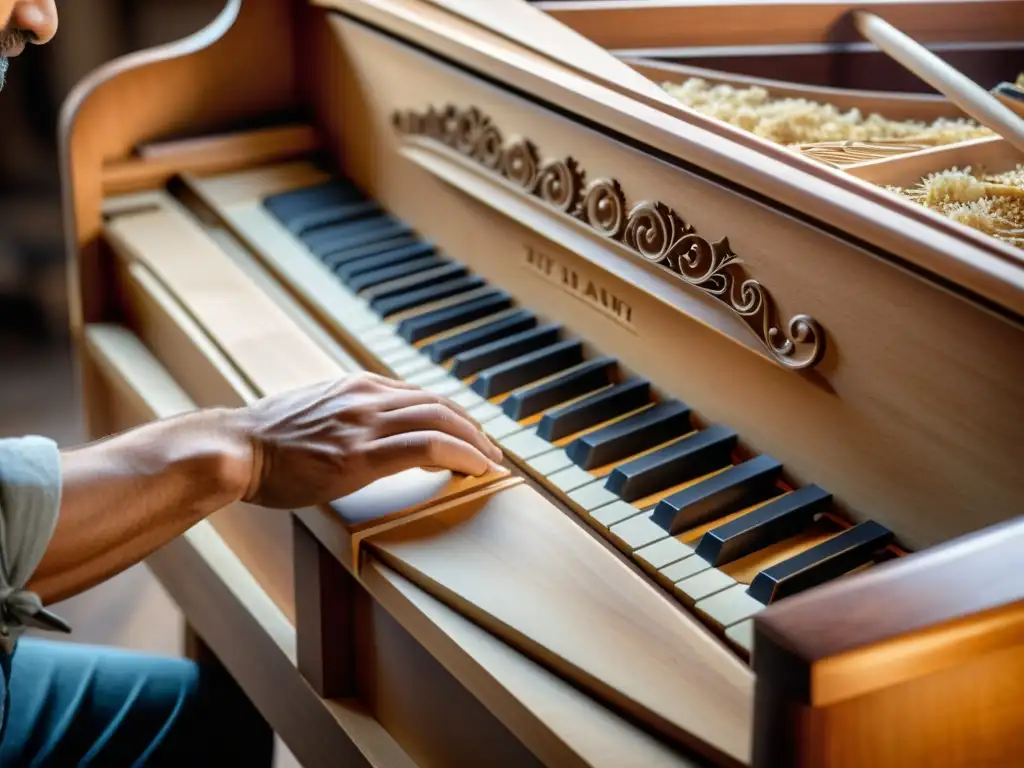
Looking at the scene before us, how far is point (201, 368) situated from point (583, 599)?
715 mm

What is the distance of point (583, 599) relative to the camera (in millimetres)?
1107

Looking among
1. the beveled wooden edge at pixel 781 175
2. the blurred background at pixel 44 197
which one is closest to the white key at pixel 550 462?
the beveled wooden edge at pixel 781 175

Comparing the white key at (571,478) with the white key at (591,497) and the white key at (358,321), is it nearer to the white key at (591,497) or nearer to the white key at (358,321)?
the white key at (591,497)

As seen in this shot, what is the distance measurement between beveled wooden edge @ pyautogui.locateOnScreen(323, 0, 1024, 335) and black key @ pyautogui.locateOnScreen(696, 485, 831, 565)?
0.26 metres

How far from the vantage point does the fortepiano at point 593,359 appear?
98cm

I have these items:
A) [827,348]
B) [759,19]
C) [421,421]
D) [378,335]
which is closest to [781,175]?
[827,348]

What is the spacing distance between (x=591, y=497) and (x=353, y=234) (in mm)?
770

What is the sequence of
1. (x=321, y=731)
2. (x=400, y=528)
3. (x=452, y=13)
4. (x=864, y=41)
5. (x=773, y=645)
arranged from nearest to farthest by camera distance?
1. (x=773, y=645)
2. (x=400, y=528)
3. (x=321, y=731)
4. (x=452, y=13)
5. (x=864, y=41)

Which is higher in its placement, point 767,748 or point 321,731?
point 767,748

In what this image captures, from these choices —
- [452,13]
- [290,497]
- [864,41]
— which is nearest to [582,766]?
[290,497]

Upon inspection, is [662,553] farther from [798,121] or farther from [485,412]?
[798,121]

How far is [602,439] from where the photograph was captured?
1343 mm

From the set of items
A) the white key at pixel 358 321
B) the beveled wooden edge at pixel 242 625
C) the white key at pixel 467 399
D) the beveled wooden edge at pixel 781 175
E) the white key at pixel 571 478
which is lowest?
the beveled wooden edge at pixel 242 625

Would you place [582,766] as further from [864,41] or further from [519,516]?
[864,41]
